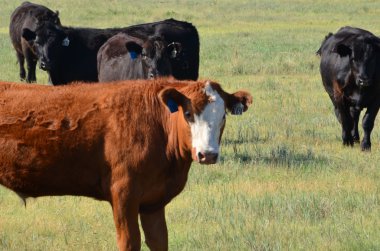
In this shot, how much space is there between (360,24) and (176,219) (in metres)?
31.2

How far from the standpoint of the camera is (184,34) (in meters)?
15.9

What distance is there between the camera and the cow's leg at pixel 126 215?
271 inches

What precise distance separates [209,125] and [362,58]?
25.0ft

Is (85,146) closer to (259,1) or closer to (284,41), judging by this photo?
(284,41)

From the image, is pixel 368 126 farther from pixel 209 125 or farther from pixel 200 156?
pixel 200 156

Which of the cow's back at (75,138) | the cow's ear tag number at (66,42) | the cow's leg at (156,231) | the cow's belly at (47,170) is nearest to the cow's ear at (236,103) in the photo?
the cow's back at (75,138)

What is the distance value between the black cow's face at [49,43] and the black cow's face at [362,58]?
477 centimetres

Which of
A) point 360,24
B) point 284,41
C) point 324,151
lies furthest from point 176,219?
point 360,24

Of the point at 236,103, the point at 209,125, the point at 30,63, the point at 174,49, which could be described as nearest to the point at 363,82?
the point at 174,49

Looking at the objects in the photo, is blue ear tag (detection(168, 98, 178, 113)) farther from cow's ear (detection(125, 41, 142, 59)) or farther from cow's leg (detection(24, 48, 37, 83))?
cow's leg (detection(24, 48, 37, 83))

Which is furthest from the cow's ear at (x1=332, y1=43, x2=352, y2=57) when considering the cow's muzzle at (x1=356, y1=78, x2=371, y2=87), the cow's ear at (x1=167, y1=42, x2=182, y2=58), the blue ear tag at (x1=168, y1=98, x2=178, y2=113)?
the blue ear tag at (x1=168, y1=98, x2=178, y2=113)

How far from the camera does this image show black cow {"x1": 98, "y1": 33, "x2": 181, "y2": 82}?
42.5 feet

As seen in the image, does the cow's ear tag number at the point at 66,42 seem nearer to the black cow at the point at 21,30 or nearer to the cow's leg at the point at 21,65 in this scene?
the black cow at the point at 21,30

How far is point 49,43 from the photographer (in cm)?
1661
